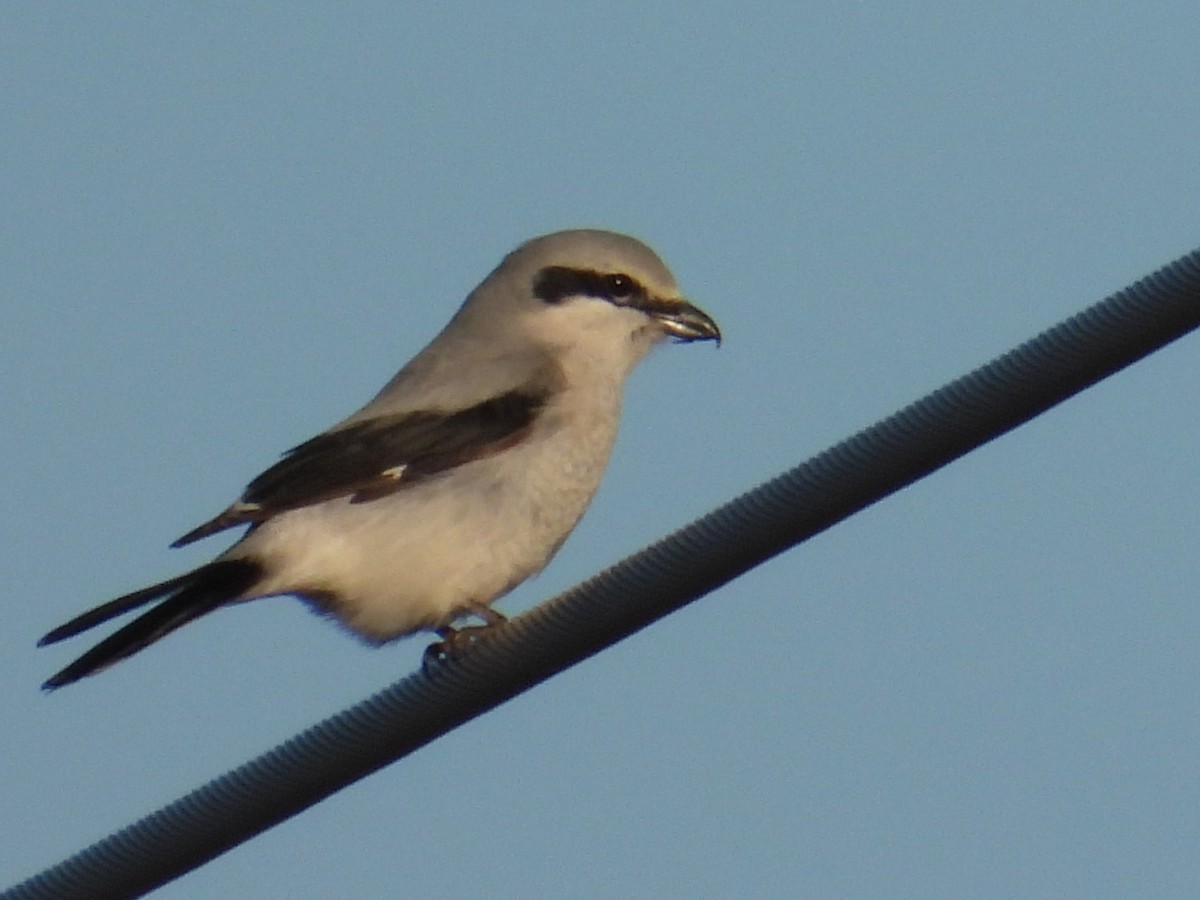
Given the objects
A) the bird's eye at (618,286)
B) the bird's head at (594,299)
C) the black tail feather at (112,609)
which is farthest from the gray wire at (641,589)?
the bird's eye at (618,286)

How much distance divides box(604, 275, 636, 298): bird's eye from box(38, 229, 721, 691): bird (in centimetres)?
29

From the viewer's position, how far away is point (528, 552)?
14.7 ft

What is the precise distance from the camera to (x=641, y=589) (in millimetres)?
2578

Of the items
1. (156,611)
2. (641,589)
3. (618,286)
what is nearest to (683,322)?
(618,286)

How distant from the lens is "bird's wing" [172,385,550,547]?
430 cm

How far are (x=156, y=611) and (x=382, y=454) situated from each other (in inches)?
30.2

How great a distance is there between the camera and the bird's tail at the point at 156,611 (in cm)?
371

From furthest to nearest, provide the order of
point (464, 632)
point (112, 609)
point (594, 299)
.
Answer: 1. point (594, 299)
2. point (464, 632)
3. point (112, 609)

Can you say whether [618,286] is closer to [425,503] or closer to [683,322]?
[683,322]

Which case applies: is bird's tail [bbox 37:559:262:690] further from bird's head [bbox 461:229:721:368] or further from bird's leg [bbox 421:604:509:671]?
bird's head [bbox 461:229:721:368]

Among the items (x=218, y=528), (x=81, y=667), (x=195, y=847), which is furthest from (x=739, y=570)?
(x=218, y=528)

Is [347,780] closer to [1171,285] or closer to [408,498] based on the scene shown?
[1171,285]

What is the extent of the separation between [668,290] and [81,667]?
6.95ft

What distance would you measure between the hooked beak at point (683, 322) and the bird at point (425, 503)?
0.28 meters
